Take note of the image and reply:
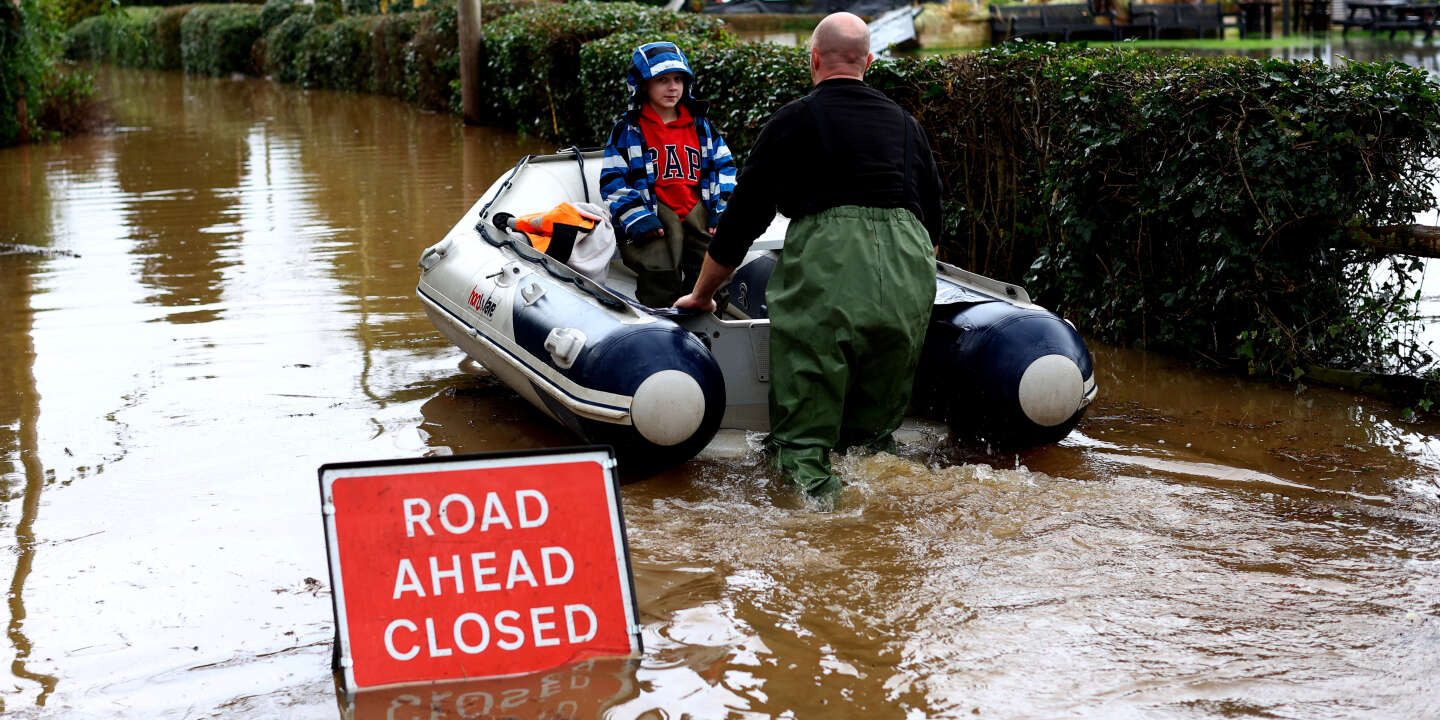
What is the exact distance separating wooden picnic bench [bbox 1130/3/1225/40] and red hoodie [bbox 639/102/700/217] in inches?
1080

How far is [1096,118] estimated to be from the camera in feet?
23.0

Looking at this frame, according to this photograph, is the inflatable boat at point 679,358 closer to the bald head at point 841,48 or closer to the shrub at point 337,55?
the bald head at point 841,48

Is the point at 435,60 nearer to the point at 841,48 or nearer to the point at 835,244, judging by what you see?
the point at 841,48

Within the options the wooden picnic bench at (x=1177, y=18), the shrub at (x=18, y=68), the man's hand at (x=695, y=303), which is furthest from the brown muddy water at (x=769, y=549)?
the wooden picnic bench at (x=1177, y=18)

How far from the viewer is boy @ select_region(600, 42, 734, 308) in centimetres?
628

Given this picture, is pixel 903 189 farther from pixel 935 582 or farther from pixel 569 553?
pixel 569 553

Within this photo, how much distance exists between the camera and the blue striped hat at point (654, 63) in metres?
6.19

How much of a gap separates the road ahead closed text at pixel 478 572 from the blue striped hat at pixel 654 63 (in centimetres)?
297

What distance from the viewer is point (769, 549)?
452 cm

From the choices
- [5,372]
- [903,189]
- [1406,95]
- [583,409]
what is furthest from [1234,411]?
[5,372]

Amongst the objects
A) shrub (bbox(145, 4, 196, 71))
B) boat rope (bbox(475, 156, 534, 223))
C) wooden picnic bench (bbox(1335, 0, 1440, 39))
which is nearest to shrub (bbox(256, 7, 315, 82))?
shrub (bbox(145, 4, 196, 71))

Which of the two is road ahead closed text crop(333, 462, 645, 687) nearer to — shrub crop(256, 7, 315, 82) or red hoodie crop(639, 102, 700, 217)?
red hoodie crop(639, 102, 700, 217)

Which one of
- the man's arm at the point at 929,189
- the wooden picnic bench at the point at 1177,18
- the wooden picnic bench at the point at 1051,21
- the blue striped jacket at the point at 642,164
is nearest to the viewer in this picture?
the man's arm at the point at 929,189

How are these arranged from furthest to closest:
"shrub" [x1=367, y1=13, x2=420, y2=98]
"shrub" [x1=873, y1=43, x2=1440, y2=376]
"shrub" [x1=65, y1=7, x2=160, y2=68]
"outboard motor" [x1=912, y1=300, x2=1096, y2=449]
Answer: "shrub" [x1=65, y1=7, x2=160, y2=68] < "shrub" [x1=367, y1=13, x2=420, y2=98] < "shrub" [x1=873, y1=43, x2=1440, y2=376] < "outboard motor" [x1=912, y1=300, x2=1096, y2=449]
